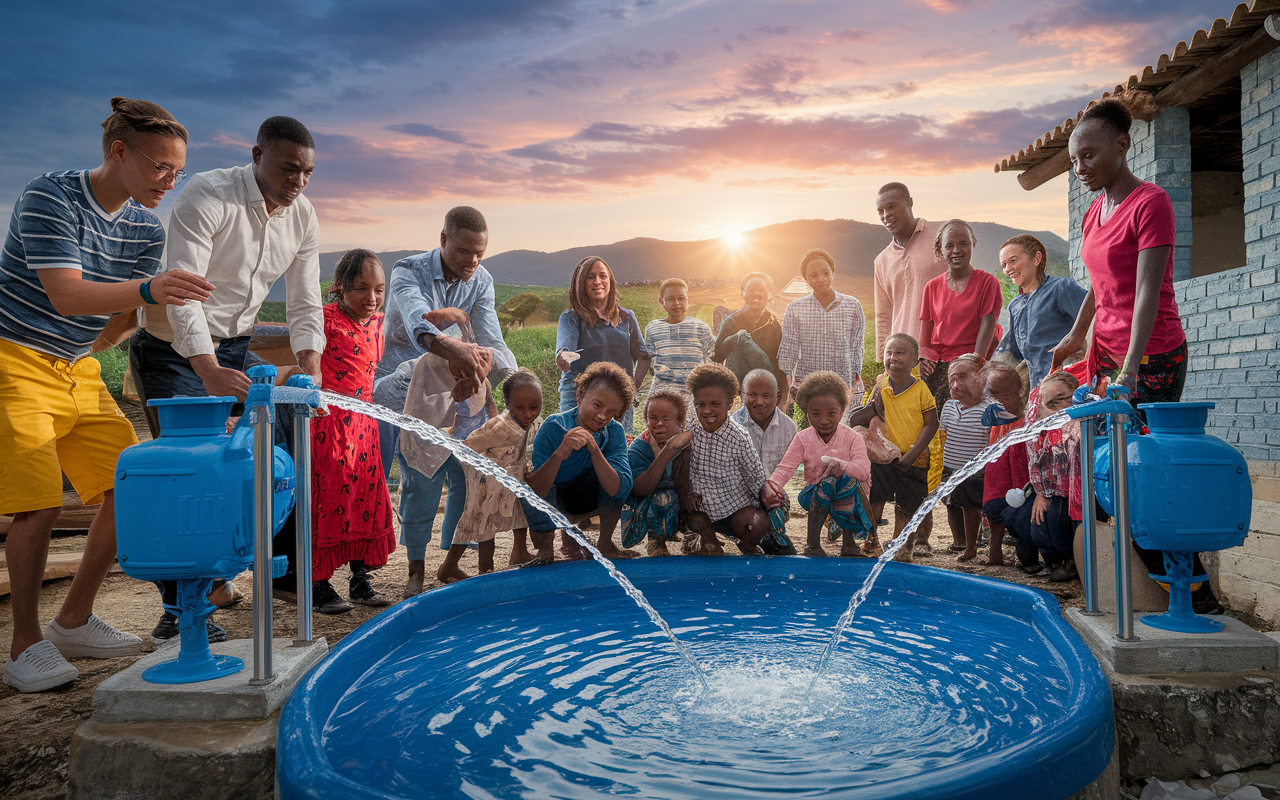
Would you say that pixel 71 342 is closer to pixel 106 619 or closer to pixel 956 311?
pixel 106 619

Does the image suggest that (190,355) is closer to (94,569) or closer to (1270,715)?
(94,569)

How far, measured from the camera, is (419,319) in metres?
3.98

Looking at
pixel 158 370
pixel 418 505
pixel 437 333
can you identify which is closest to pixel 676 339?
pixel 437 333

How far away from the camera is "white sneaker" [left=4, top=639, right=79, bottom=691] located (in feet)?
8.29

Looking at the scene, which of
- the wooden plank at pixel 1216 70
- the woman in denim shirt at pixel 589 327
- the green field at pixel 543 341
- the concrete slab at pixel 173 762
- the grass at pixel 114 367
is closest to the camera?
the concrete slab at pixel 173 762

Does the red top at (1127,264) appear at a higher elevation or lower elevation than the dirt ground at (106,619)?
higher

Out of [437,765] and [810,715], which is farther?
[810,715]

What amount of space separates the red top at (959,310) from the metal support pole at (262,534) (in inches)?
167

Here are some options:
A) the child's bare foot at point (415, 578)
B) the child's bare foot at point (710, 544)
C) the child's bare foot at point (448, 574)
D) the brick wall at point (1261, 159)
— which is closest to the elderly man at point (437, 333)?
the child's bare foot at point (415, 578)

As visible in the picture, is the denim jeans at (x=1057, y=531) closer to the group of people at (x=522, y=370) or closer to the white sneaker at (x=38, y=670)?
the group of people at (x=522, y=370)

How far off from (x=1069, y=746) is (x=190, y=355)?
2867 millimetres

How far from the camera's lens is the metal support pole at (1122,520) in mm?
2270

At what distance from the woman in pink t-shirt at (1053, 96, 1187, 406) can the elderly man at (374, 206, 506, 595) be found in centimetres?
268

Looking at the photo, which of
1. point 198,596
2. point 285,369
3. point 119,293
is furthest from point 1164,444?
point 285,369
